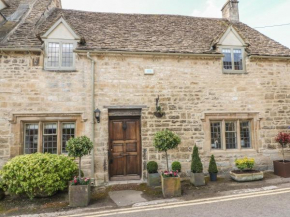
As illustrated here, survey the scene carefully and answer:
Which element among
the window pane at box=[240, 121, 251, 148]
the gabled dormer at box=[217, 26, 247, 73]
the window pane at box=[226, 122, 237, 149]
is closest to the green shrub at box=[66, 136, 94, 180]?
the window pane at box=[226, 122, 237, 149]

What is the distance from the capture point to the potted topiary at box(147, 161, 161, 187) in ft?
26.6

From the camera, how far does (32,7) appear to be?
11.4 meters

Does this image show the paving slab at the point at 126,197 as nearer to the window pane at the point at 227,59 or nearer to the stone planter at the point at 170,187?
the stone planter at the point at 170,187

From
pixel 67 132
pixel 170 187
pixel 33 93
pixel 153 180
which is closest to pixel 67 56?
pixel 33 93

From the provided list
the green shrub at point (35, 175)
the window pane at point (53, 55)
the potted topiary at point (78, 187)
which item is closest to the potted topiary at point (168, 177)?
the potted topiary at point (78, 187)

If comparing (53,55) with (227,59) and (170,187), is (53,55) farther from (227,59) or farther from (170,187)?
(227,59)

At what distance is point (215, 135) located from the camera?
9.68 m

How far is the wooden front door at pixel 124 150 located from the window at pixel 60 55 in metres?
3.29

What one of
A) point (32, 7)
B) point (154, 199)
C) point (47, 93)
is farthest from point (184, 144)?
point (32, 7)

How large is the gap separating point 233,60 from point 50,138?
30.9ft

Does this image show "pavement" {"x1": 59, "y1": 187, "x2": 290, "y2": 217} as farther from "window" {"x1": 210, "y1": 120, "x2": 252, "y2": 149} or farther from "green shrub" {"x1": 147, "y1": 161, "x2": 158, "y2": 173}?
"window" {"x1": 210, "y1": 120, "x2": 252, "y2": 149}

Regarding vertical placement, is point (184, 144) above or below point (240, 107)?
below

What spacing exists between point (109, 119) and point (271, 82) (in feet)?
27.0

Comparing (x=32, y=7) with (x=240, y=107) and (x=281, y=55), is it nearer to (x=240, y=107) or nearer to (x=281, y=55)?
(x=240, y=107)
